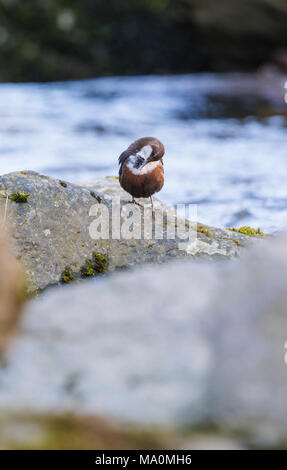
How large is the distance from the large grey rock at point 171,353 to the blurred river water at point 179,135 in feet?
14.9

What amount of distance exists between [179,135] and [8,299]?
439 inches

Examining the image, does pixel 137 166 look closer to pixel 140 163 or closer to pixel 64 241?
pixel 140 163

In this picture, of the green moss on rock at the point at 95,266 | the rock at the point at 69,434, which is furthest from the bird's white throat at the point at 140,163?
the rock at the point at 69,434

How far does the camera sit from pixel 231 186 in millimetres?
8625

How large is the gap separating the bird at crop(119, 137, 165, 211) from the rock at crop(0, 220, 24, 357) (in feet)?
7.79

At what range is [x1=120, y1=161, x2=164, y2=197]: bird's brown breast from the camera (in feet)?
14.6

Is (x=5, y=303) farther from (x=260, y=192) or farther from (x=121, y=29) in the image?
A: (x=121, y=29)

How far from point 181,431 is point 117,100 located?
1700cm

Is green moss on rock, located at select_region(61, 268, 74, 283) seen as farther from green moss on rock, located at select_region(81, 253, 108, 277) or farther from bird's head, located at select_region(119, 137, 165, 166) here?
bird's head, located at select_region(119, 137, 165, 166)

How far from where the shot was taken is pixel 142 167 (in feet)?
14.6

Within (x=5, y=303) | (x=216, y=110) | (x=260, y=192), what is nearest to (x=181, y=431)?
(x=5, y=303)

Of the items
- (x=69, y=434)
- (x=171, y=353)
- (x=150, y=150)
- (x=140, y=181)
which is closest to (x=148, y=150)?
(x=150, y=150)

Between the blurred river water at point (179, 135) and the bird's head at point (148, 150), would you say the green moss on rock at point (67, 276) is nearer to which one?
the bird's head at point (148, 150)

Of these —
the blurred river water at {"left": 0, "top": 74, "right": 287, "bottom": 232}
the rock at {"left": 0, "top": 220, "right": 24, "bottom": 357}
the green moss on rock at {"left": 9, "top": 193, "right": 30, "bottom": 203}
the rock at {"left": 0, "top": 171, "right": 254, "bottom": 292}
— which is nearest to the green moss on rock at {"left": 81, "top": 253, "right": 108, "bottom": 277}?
the rock at {"left": 0, "top": 171, "right": 254, "bottom": 292}
